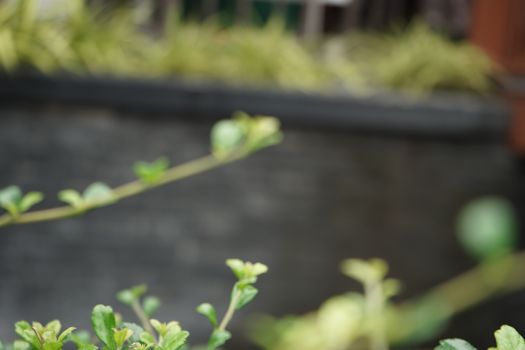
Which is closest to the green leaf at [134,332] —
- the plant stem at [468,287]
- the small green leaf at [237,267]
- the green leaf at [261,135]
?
the small green leaf at [237,267]

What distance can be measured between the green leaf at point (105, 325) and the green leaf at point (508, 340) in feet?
0.96

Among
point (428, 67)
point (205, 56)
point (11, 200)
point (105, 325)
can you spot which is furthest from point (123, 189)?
point (428, 67)

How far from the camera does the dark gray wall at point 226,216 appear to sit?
14.3 ft

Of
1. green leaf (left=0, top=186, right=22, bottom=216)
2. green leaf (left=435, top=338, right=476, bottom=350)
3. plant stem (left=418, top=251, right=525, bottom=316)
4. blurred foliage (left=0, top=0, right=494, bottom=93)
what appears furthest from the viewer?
A: blurred foliage (left=0, top=0, right=494, bottom=93)

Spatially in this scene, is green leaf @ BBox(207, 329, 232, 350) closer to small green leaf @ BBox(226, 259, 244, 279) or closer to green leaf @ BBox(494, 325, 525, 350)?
small green leaf @ BBox(226, 259, 244, 279)

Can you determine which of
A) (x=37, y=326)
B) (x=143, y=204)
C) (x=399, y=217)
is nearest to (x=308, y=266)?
(x=399, y=217)

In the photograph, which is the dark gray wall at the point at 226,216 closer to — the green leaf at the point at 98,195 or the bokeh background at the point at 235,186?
the bokeh background at the point at 235,186

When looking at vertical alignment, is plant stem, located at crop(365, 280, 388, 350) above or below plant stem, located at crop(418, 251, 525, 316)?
below

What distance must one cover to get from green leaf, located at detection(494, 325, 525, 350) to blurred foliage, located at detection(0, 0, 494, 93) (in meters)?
4.02

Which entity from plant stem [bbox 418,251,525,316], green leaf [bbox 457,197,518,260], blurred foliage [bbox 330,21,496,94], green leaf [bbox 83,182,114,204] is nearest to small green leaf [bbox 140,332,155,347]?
green leaf [bbox 457,197,518,260]

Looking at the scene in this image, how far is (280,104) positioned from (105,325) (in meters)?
3.89

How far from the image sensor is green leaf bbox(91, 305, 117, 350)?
0.60 meters

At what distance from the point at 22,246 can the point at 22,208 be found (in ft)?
11.8

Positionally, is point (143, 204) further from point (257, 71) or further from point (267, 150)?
point (257, 71)
